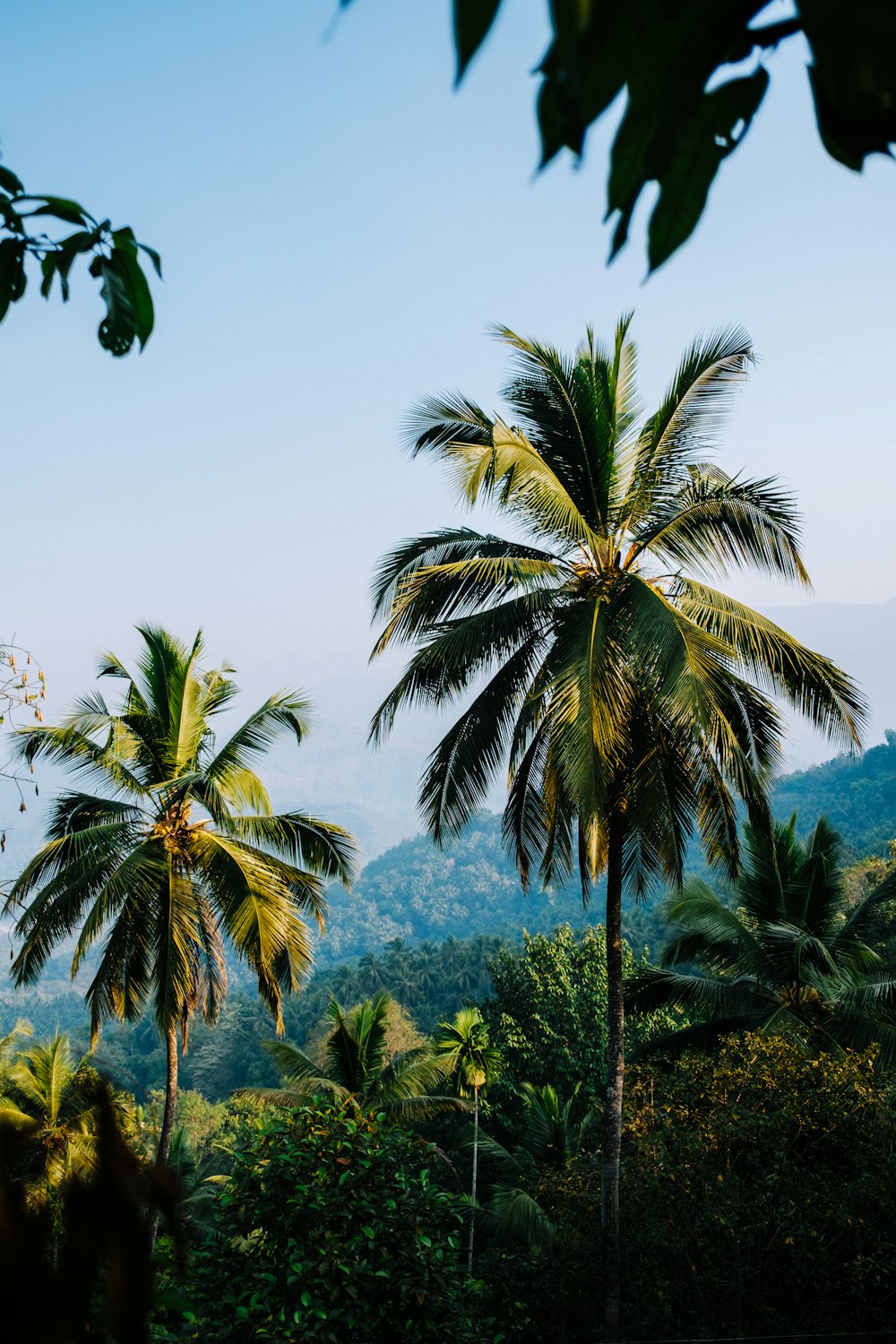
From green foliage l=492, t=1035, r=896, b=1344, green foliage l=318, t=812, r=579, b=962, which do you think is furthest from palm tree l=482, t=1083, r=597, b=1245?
green foliage l=318, t=812, r=579, b=962

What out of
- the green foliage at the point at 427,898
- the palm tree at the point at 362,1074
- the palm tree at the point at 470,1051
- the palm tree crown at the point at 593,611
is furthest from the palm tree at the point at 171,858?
the green foliage at the point at 427,898

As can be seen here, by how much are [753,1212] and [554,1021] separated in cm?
1649

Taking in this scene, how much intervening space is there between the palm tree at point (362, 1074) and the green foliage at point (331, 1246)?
8990 mm

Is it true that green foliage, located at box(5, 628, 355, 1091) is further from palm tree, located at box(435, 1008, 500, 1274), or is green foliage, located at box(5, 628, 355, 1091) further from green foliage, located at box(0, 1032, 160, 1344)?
palm tree, located at box(435, 1008, 500, 1274)

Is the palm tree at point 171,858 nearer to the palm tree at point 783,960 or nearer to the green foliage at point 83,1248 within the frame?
the palm tree at point 783,960

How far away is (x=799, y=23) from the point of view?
658 millimetres

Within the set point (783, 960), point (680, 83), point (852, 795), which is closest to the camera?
point (680, 83)

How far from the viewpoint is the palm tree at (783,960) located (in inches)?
473

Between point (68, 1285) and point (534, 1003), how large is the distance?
78.9 ft

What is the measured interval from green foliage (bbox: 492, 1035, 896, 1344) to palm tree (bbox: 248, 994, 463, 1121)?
22.0 ft

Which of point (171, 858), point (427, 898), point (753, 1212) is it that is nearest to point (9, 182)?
point (753, 1212)

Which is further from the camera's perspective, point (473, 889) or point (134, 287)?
point (473, 889)

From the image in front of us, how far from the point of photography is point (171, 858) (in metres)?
10.1

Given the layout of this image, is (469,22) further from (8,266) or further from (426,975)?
(426,975)
